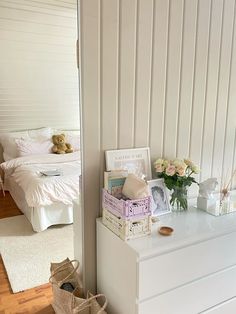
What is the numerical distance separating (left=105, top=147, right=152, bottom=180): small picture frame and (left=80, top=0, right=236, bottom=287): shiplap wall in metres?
0.04

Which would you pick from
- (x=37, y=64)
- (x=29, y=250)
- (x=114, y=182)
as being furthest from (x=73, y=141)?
(x=114, y=182)

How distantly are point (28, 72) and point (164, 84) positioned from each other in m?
3.11

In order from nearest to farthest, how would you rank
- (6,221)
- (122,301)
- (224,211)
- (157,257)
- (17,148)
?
(157,257), (122,301), (224,211), (6,221), (17,148)

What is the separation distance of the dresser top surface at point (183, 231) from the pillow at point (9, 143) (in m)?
3.02

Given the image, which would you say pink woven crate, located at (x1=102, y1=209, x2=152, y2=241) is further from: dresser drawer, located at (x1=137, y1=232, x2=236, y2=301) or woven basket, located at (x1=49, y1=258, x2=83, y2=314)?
woven basket, located at (x1=49, y1=258, x2=83, y2=314)

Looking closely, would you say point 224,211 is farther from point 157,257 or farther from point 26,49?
point 26,49

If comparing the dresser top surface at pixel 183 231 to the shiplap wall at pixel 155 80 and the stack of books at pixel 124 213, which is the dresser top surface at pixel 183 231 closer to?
the stack of books at pixel 124 213

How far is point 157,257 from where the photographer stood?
1.34 metres

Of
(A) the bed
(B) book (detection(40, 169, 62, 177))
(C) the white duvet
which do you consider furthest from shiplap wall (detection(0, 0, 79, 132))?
(B) book (detection(40, 169, 62, 177))

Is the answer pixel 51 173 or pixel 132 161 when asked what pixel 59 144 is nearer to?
pixel 51 173

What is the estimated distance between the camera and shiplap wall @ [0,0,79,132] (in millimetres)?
4129

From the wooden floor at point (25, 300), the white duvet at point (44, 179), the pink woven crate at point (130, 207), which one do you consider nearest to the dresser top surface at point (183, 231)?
the pink woven crate at point (130, 207)

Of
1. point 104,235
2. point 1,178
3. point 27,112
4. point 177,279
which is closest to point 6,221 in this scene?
point 1,178

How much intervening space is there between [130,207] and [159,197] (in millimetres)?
382
